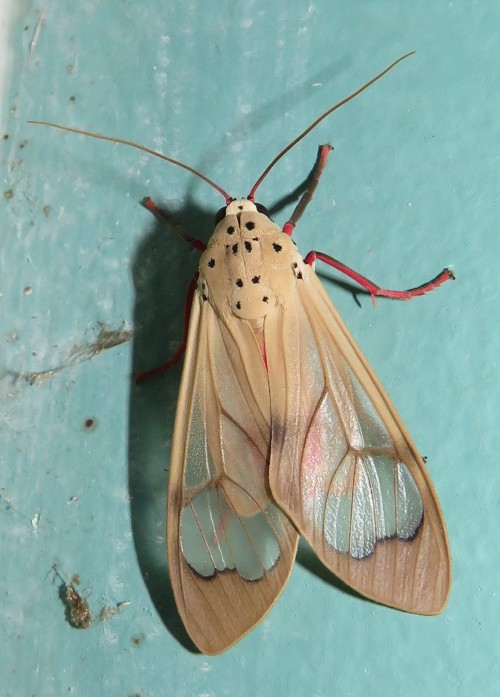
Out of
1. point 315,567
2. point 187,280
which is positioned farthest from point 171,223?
point 315,567

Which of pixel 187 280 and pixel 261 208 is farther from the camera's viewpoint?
pixel 187 280

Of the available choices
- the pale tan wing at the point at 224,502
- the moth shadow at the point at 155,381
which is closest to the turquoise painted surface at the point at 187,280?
the moth shadow at the point at 155,381

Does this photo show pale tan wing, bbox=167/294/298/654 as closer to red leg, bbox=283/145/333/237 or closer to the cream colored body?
the cream colored body

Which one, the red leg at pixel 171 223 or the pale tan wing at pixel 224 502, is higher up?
the red leg at pixel 171 223

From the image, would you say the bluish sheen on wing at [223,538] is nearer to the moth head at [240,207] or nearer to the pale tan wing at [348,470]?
the pale tan wing at [348,470]

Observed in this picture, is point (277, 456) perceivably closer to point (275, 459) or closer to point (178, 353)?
point (275, 459)

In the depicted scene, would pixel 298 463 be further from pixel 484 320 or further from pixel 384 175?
pixel 384 175

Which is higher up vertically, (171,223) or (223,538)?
(171,223)
